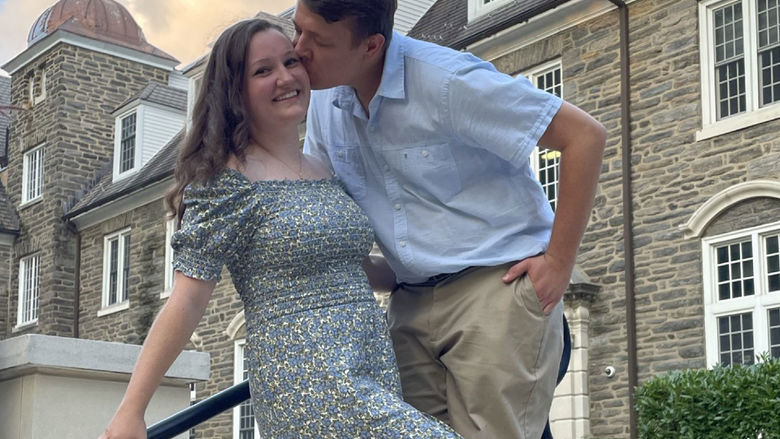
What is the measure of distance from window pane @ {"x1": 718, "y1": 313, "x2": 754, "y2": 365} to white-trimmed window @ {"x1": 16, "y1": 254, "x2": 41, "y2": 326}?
1969cm

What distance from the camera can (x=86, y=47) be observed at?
28.5 m

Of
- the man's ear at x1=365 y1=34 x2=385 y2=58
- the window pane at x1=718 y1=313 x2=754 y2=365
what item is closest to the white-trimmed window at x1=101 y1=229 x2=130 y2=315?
the window pane at x1=718 y1=313 x2=754 y2=365

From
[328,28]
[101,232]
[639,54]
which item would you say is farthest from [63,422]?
[101,232]

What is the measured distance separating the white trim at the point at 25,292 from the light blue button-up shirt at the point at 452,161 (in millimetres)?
26564

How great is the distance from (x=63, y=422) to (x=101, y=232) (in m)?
21.9

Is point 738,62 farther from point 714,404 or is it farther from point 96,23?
point 96,23

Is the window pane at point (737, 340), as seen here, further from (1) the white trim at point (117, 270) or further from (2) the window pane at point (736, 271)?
(1) the white trim at point (117, 270)

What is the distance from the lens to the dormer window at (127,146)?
→ 2684 centimetres

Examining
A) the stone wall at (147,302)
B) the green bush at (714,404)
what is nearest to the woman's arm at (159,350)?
the green bush at (714,404)

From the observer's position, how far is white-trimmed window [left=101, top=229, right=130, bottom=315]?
25.1 m

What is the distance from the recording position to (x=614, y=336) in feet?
46.8

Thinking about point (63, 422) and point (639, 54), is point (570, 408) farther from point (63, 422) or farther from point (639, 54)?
point (63, 422)

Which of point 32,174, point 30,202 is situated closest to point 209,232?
point 30,202

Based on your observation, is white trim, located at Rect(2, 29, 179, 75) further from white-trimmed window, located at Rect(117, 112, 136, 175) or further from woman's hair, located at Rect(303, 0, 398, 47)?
woman's hair, located at Rect(303, 0, 398, 47)
